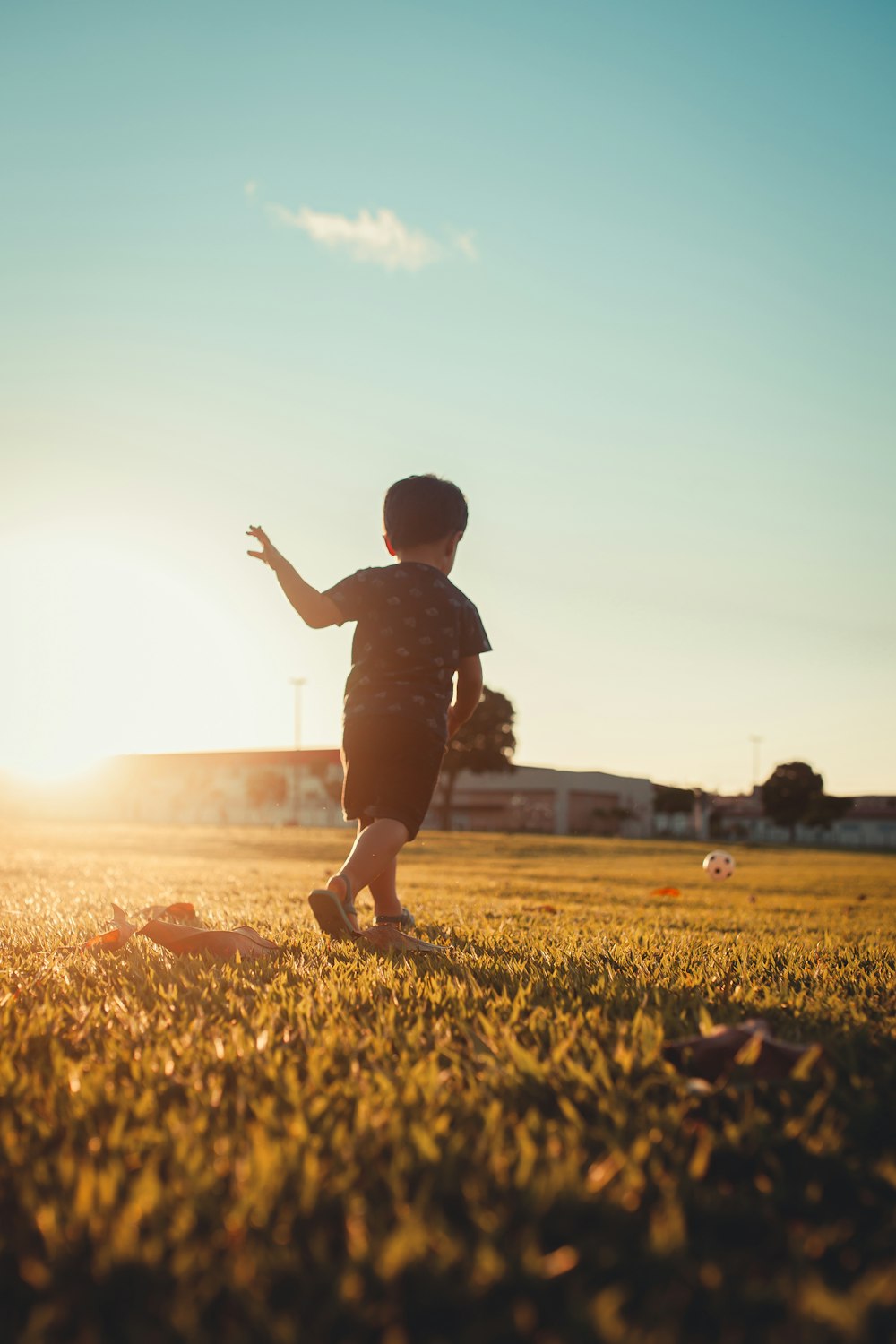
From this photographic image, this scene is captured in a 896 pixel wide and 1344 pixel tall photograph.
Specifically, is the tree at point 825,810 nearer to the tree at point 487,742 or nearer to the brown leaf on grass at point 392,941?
the tree at point 487,742

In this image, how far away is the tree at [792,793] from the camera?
8156 centimetres

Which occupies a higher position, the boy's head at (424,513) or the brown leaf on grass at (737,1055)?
the boy's head at (424,513)

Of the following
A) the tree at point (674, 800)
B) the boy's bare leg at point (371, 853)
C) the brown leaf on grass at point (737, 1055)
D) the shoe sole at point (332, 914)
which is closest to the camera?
the brown leaf on grass at point (737, 1055)

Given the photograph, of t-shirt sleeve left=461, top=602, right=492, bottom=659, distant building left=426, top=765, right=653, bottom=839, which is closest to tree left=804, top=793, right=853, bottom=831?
distant building left=426, top=765, right=653, bottom=839

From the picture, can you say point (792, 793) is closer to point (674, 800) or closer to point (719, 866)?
point (674, 800)

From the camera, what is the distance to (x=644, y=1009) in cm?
224

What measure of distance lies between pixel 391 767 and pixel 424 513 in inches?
48.9

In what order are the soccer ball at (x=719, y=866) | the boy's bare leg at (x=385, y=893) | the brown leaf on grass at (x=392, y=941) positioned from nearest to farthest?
the brown leaf on grass at (x=392, y=941) < the boy's bare leg at (x=385, y=893) < the soccer ball at (x=719, y=866)

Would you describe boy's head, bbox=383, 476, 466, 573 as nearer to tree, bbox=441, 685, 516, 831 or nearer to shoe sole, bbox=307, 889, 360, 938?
shoe sole, bbox=307, 889, 360, 938

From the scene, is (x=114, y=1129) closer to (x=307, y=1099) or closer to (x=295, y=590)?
(x=307, y=1099)

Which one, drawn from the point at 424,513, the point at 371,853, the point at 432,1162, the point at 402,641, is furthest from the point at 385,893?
the point at 432,1162

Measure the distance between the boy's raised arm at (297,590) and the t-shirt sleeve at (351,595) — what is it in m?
0.03

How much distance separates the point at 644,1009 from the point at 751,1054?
0.64 meters

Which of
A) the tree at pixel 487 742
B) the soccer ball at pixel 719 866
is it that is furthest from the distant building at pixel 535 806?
the soccer ball at pixel 719 866
